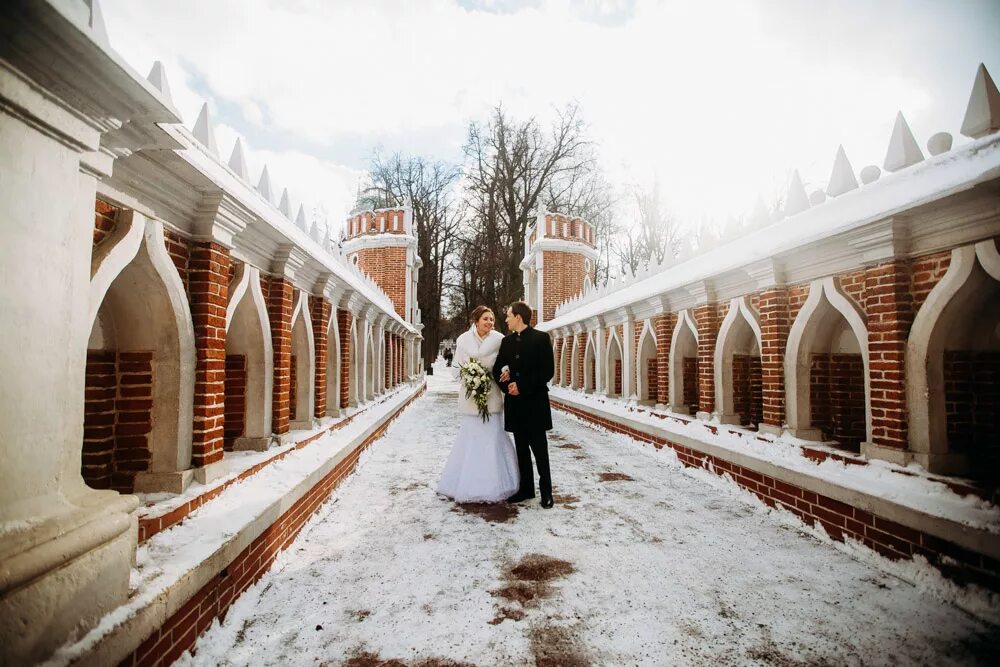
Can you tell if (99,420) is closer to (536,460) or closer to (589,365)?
(536,460)

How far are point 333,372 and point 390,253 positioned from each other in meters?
16.1

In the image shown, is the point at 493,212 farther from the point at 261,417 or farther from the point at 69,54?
the point at 69,54

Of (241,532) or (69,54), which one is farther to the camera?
(241,532)

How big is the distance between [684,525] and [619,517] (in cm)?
54

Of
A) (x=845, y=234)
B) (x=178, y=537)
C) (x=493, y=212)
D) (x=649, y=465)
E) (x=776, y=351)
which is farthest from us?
(x=493, y=212)

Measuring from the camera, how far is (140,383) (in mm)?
3117

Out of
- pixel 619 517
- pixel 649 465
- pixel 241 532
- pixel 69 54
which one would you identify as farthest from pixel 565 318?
pixel 69 54

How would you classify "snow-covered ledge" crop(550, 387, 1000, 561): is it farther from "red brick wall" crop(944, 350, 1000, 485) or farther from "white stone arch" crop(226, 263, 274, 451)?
"white stone arch" crop(226, 263, 274, 451)

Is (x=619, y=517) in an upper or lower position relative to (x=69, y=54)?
lower

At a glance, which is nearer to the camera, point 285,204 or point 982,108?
point 982,108

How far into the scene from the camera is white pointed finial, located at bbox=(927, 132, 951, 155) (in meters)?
3.65

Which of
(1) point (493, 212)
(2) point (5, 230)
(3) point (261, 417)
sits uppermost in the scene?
(1) point (493, 212)

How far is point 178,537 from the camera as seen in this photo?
2621 millimetres

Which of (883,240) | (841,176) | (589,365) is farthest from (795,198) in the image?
(589,365)
